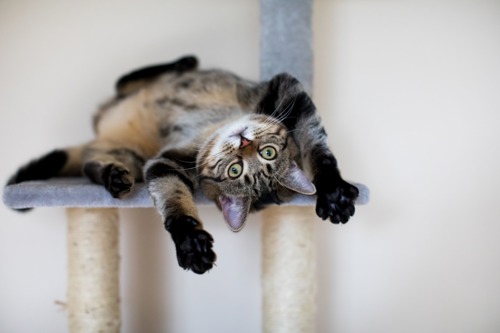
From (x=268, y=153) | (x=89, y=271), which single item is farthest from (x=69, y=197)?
(x=268, y=153)

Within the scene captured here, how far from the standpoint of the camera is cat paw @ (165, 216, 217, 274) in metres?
0.88

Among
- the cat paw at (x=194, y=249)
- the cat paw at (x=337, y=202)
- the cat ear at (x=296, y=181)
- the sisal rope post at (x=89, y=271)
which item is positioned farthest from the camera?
the sisal rope post at (x=89, y=271)

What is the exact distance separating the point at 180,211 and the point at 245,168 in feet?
0.84

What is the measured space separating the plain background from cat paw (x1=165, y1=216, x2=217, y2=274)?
2.92ft

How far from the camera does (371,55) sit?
1.78 meters

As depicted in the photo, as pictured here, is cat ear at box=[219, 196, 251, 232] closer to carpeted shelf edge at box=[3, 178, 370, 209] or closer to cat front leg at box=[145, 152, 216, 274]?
cat front leg at box=[145, 152, 216, 274]

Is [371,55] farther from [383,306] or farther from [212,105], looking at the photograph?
[383,306]

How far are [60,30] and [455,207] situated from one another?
5.61ft

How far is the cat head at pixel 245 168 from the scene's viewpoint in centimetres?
121

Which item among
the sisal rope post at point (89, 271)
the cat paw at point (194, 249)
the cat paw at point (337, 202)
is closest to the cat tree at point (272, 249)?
the sisal rope post at point (89, 271)

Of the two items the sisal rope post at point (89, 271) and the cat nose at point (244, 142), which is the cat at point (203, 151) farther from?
the sisal rope post at point (89, 271)

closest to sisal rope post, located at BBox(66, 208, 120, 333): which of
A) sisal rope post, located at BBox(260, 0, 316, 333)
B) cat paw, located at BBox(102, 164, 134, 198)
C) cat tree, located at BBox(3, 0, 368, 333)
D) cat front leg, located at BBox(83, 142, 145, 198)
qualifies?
cat tree, located at BBox(3, 0, 368, 333)

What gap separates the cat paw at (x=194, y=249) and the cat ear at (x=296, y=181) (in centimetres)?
33

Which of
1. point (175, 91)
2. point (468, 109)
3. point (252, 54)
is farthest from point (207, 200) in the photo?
point (468, 109)
